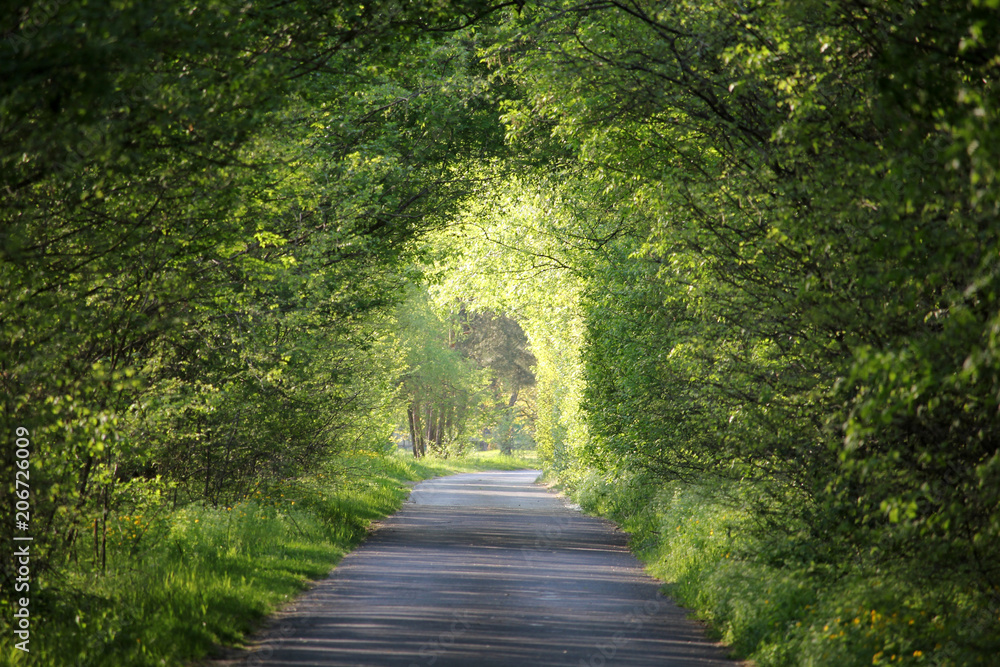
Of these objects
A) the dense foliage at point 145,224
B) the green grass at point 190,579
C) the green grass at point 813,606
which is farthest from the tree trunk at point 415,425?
the green grass at point 813,606

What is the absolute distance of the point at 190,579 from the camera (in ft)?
35.5

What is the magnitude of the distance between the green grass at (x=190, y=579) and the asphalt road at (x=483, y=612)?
0.50 metres

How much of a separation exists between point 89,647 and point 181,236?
3.41 metres

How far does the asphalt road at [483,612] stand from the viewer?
906 centimetres

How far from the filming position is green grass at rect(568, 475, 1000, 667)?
7.11 meters

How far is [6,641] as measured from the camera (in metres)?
7.51

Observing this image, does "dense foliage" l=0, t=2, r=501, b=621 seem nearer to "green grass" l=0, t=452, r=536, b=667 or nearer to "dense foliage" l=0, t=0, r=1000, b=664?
"dense foliage" l=0, t=0, r=1000, b=664

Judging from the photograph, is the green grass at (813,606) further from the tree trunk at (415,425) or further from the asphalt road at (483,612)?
the tree trunk at (415,425)

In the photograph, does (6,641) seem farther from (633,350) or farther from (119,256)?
(633,350)

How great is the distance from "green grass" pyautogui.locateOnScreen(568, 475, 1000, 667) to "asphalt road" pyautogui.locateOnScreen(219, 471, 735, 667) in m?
0.44

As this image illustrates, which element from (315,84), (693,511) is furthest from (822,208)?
(693,511)

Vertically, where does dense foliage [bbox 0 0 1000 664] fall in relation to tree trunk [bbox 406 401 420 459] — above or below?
above

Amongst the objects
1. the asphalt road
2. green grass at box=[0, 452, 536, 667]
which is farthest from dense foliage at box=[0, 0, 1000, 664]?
the asphalt road

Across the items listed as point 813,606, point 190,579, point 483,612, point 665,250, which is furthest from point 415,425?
point 813,606
